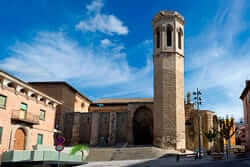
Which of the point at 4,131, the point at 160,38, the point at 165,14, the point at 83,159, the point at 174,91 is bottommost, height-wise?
the point at 83,159

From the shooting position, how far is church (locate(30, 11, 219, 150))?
27.6m

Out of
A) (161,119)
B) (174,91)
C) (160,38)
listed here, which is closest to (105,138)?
(161,119)

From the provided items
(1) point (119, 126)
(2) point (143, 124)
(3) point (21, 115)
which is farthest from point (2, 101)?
(2) point (143, 124)

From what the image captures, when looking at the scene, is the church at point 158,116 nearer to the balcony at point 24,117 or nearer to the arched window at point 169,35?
the arched window at point 169,35

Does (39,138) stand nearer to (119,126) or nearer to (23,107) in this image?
(23,107)

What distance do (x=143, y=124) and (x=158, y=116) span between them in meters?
5.46

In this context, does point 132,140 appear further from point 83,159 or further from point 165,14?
point 165,14

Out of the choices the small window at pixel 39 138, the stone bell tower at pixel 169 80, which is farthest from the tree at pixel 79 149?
the stone bell tower at pixel 169 80

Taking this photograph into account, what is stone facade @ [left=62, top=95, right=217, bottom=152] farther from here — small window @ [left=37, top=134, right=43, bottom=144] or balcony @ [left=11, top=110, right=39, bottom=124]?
balcony @ [left=11, top=110, right=39, bottom=124]

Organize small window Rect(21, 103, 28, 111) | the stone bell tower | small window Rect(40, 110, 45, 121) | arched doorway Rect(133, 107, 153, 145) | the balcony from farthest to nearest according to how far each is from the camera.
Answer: arched doorway Rect(133, 107, 153, 145) → the stone bell tower → small window Rect(40, 110, 45, 121) → small window Rect(21, 103, 28, 111) → the balcony

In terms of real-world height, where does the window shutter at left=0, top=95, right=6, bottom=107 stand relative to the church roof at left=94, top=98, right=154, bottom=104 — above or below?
below

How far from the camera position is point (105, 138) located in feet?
108

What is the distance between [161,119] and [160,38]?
9.45 metres

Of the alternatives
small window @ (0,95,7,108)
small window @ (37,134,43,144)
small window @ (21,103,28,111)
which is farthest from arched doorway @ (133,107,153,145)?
small window @ (0,95,7,108)
